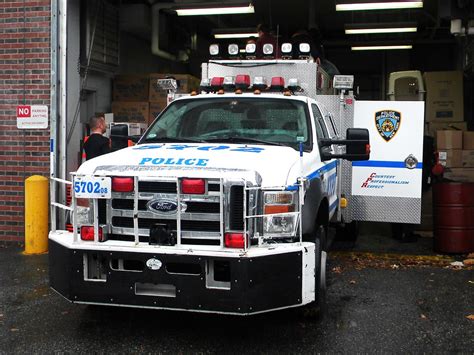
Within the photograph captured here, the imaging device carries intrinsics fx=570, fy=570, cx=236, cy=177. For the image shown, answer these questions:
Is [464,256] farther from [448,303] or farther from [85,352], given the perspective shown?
[85,352]

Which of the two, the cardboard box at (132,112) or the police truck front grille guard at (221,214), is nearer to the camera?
the police truck front grille guard at (221,214)

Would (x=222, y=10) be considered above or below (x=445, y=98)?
above

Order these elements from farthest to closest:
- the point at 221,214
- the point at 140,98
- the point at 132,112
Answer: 1. the point at 140,98
2. the point at 132,112
3. the point at 221,214

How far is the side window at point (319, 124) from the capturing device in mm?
6093

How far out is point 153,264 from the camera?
169 inches

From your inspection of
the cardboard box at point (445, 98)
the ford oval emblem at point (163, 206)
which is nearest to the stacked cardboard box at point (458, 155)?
the cardboard box at point (445, 98)

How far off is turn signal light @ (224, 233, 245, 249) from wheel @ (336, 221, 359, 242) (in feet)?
15.8

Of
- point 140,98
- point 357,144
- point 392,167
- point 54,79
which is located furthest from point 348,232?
point 140,98

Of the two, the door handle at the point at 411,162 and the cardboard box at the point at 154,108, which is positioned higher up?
the cardboard box at the point at 154,108

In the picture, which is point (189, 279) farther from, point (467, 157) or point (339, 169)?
point (467, 157)

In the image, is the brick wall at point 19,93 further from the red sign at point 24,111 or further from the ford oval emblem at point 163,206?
the ford oval emblem at point 163,206

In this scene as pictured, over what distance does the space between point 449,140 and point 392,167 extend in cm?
328

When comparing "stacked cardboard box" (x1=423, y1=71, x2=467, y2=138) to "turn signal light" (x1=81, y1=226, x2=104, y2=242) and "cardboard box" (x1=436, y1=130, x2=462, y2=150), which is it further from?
"turn signal light" (x1=81, y1=226, x2=104, y2=242)

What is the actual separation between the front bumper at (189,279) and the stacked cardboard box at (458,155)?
23.8ft
